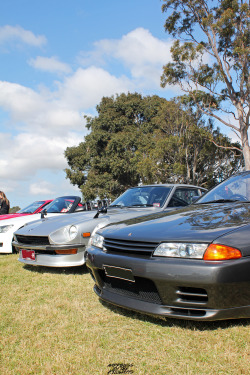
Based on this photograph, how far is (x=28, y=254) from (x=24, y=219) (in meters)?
2.46

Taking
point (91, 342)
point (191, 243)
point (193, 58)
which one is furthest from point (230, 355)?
point (193, 58)

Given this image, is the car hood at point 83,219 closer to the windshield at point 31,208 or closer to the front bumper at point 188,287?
the front bumper at point 188,287

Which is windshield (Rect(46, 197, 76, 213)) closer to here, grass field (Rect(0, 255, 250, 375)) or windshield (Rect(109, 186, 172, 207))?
windshield (Rect(109, 186, 172, 207))

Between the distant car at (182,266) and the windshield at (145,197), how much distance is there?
2.17m

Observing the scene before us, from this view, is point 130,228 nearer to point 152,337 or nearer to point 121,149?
point 152,337

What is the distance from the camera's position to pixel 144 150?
25.7m

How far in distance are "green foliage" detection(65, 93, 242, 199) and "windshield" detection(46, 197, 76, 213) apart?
16.3m

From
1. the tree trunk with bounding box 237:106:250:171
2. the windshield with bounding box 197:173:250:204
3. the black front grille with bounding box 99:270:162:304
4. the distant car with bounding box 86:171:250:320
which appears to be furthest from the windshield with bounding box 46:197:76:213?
the tree trunk with bounding box 237:106:250:171

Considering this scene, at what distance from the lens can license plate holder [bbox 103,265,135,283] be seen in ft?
7.98

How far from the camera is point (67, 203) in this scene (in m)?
6.83

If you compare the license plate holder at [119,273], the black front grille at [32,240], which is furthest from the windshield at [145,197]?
the license plate holder at [119,273]

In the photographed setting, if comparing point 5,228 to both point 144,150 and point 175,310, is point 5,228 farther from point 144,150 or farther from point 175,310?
point 144,150

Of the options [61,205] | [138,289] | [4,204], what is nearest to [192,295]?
[138,289]

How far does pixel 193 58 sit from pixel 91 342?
20.5m
